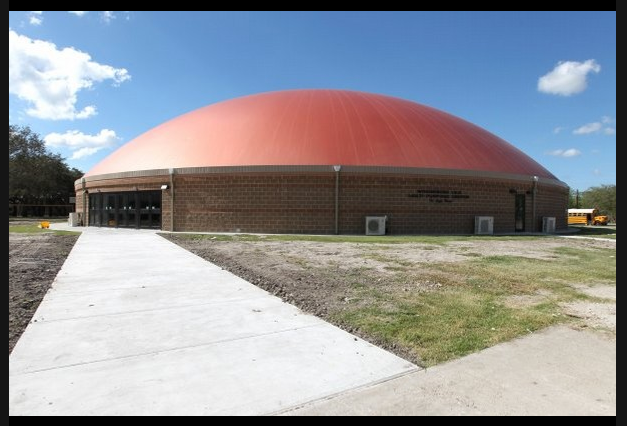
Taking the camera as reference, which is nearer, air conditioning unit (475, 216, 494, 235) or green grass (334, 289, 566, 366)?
green grass (334, 289, 566, 366)

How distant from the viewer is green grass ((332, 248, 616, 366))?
188 inches

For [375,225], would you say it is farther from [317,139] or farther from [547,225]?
[547,225]

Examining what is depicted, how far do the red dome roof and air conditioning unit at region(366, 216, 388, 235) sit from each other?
280 cm

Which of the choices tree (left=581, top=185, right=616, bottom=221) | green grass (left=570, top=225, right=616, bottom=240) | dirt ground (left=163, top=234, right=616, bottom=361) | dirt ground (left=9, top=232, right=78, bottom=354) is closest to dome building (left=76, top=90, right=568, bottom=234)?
green grass (left=570, top=225, right=616, bottom=240)

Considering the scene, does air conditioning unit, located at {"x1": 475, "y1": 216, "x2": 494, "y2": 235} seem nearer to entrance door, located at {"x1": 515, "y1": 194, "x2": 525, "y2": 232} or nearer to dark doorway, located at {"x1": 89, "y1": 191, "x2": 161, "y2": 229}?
entrance door, located at {"x1": 515, "y1": 194, "x2": 525, "y2": 232}

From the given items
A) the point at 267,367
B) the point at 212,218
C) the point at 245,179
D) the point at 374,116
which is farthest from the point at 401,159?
the point at 267,367

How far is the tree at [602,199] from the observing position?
6844 cm

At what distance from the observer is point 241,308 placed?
19.4ft

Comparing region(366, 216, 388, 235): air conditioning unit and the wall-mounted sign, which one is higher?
the wall-mounted sign

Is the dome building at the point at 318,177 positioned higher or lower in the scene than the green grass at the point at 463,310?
higher

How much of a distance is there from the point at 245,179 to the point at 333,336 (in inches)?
709

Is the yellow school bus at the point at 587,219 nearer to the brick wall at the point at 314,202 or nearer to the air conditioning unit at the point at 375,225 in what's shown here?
the brick wall at the point at 314,202

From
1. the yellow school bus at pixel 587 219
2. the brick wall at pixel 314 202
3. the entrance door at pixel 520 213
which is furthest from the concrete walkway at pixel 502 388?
the yellow school bus at pixel 587 219

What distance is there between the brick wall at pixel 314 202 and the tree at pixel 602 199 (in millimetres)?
55787
